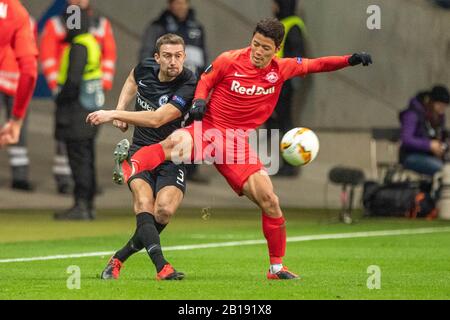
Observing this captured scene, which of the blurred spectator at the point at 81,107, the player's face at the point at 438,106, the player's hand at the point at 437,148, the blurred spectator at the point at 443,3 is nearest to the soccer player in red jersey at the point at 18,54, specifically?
the blurred spectator at the point at 81,107

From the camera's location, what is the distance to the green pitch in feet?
35.4

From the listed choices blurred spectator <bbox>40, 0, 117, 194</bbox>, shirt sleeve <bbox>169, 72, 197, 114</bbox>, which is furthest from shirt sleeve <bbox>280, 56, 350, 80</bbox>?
blurred spectator <bbox>40, 0, 117, 194</bbox>

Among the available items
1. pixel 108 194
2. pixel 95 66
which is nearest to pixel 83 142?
pixel 95 66

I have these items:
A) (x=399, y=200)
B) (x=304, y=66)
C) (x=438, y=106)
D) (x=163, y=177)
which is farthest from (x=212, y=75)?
(x=438, y=106)

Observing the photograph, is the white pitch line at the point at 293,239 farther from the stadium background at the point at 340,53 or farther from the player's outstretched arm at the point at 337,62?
the stadium background at the point at 340,53

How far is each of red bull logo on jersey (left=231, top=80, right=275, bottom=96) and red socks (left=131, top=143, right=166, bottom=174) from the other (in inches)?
30.4

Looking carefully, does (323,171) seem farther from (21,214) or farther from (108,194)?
(21,214)

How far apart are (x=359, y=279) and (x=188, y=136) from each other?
5.83 feet

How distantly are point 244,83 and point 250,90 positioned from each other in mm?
74

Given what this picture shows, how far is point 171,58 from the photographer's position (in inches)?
466

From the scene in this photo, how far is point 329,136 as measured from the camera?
2698cm

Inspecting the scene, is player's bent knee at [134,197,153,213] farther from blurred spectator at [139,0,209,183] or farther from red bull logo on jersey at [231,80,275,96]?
blurred spectator at [139,0,209,183]
